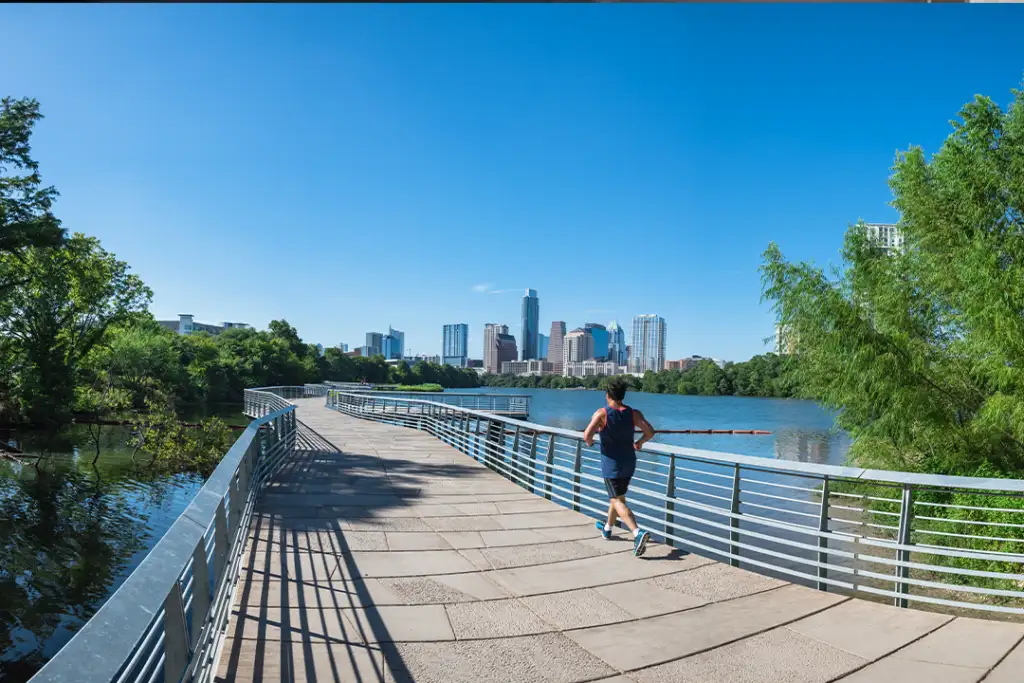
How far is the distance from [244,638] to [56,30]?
123 inches

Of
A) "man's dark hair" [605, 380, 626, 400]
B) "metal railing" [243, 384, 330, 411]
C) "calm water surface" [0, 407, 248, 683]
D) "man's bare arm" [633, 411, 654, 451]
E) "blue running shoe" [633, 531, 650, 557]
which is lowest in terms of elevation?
"calm water surface" [0, 407, 248, 683]

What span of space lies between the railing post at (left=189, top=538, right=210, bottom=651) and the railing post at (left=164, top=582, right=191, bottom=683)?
1.35ft

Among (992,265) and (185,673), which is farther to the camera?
(992,265)

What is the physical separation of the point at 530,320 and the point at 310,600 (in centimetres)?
17534

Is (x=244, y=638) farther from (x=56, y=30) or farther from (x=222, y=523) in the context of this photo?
(x=56, y=30)

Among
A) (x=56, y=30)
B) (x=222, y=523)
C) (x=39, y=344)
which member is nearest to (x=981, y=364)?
(x=222, y=523)

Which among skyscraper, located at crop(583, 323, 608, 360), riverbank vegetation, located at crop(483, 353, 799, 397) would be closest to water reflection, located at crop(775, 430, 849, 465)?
riverbank vegetation, located at crop(483, 353, 799, 397)

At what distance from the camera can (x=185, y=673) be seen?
2311 millimetres

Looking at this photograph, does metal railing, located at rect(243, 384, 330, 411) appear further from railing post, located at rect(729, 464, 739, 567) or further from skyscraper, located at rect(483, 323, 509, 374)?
skyscraper, located at rect(483, 323, 509, 374)

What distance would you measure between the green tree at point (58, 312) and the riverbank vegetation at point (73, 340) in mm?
56

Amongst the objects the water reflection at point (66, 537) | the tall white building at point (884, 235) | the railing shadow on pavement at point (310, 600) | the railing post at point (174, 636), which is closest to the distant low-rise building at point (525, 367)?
the water reflection at point (66, 537)

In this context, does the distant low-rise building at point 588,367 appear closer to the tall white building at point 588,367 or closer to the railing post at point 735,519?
the tall white building at point 588,367

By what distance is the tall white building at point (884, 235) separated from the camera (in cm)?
1602

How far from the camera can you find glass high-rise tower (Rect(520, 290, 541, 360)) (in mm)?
168500
